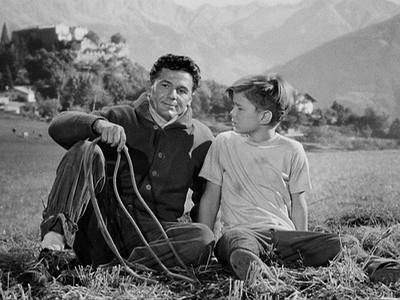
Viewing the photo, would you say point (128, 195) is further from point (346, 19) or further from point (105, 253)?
point (346, 19)

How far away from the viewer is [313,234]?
2221mm

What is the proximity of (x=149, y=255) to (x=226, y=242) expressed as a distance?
0.30 m

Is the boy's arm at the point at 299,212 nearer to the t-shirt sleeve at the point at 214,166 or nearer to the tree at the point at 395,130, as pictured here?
the t-shirt sleeve at the point at 214,166

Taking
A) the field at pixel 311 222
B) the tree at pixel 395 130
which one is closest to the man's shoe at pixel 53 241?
the field at pixel 311 222

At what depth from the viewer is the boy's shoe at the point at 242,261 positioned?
1.96 meters

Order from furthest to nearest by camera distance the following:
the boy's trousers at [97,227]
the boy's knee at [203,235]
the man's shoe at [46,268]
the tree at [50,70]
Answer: the tree at [50,70], the boy's knee at [203,235], the boy's trousers at [97,227], the man's shoe at [46,268]

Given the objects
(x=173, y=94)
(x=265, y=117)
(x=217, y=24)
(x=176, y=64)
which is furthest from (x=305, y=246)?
(x=217, y=24)

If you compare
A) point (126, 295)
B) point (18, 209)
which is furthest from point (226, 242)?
point (18, 209)

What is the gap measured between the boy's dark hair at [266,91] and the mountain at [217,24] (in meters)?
2.19

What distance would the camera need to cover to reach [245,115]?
244cm

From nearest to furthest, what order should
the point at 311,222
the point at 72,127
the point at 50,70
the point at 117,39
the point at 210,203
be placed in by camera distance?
the point at 72,127, the point at 210,203, the point at 311,222, the point at 50,70, the point at 117,39

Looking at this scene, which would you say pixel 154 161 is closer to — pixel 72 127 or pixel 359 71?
pixel 72 127

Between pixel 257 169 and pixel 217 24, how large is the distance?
3013 mm

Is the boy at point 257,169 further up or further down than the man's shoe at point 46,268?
further up
